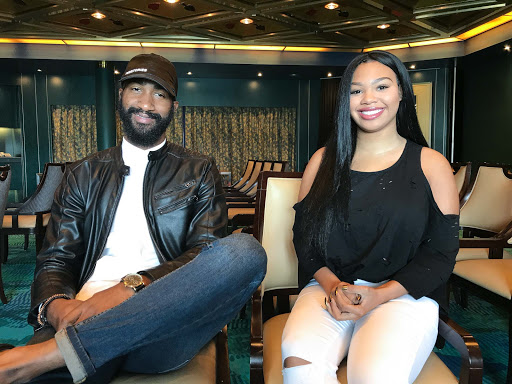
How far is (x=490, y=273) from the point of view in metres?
2.12

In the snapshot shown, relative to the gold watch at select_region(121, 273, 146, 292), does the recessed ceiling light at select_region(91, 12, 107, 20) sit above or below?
above

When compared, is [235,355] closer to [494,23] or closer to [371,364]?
[371,364]

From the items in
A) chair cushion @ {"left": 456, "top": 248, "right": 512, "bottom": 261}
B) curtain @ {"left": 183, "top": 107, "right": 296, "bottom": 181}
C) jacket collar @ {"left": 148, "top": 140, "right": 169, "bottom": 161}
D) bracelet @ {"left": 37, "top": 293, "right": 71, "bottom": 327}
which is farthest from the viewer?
curtain @ {"left": 183, "top": 107, "right": 296, "bottom": 181}

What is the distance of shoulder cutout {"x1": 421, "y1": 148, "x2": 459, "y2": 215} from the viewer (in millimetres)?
1402

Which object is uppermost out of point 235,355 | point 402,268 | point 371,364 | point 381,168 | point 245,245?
point 381,168

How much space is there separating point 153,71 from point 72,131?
10457mm

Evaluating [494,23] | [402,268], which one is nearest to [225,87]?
[494,23]

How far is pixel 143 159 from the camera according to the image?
1629 millimetres

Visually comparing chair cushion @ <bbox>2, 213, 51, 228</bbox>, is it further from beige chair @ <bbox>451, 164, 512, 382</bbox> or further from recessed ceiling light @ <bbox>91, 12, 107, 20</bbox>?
recessed ceiling light @ <bbox>91, 12, 107, 20</bbox>

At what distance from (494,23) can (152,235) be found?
27.1ft

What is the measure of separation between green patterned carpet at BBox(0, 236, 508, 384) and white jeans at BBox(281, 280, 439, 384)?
0.93 metres

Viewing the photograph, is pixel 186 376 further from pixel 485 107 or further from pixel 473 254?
pixel 485 107

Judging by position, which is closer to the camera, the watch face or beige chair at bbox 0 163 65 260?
the watch face

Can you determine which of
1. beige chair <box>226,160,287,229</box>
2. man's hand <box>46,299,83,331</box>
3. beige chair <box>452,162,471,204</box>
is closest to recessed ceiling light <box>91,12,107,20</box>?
beige chair <box>226,160,287,229</box>
